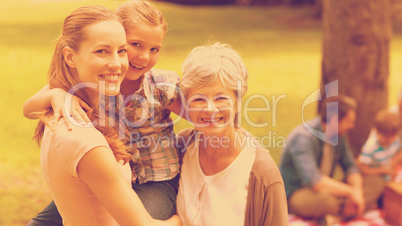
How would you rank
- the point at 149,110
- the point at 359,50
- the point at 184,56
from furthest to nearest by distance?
the point at 184,56 → the point at 359,50 → the point at 149,110

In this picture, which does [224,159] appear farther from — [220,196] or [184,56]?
[184,56]

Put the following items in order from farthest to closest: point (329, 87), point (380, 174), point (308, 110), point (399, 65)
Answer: point (399, 65) < point (308, 110) < point (329, 87) < point (380, 174)

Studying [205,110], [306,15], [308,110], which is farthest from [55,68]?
[306,15]

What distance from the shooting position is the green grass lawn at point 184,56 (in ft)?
20.0

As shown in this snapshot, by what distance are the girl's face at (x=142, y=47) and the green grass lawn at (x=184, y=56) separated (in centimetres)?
24

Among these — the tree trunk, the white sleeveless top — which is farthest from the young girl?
the tree trunk

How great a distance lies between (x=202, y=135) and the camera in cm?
230

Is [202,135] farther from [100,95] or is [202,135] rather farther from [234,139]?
[100,95]

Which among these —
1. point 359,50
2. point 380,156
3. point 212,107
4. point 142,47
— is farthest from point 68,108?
point 359,50

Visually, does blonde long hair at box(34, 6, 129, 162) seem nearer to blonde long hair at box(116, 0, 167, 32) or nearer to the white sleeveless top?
blonde long hair at box(116, 0, 167, 32)

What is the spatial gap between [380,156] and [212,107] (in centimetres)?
401

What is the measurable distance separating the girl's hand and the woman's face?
90mm

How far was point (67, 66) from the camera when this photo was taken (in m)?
1.92

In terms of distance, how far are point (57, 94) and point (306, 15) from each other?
55.9 feet
